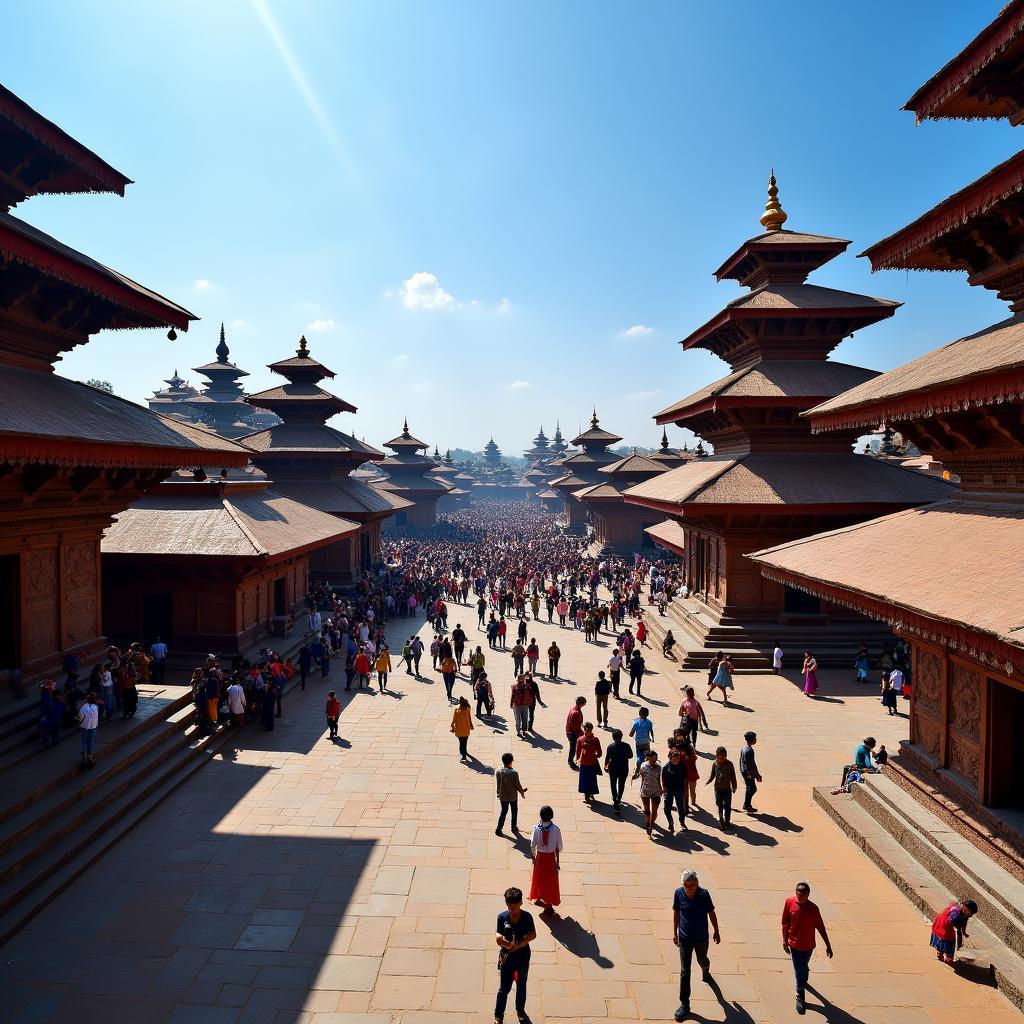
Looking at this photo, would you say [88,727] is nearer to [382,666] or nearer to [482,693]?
[482,693]

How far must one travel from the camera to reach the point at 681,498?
56.1ft

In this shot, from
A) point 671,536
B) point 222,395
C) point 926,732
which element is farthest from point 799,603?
point 222,395

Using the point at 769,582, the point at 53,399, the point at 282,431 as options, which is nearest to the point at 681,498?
the point at 769,582

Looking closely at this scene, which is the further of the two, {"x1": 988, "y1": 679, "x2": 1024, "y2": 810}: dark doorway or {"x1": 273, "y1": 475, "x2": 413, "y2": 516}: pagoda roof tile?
{"x1": 273, "y1": 475, "x2": 413, "y2": 516}: pagoda roof tile

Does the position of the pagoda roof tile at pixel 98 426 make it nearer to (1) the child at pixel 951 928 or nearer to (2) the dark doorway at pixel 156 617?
(2) the dark doorway at pixel 156 617

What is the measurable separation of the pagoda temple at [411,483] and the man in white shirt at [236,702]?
35.3m

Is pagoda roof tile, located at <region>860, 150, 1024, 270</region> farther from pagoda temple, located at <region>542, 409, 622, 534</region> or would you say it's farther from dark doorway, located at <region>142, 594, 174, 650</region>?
pagoda temple, located at <region>542, 409, 622, 534</region>

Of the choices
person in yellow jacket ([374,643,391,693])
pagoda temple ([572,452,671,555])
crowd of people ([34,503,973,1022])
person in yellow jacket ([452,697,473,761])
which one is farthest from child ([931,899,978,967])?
pagoda temple ([572,452,671,555])

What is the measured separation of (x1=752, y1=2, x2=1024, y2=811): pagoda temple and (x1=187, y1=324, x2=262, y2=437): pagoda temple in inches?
1677

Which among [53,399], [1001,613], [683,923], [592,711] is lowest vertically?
[592,711]

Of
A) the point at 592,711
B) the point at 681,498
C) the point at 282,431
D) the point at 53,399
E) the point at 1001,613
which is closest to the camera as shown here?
the point at 1001,613

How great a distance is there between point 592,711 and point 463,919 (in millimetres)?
7529

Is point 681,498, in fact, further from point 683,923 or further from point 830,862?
point 683,923

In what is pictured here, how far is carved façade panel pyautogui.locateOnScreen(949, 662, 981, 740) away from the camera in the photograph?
7.31m
